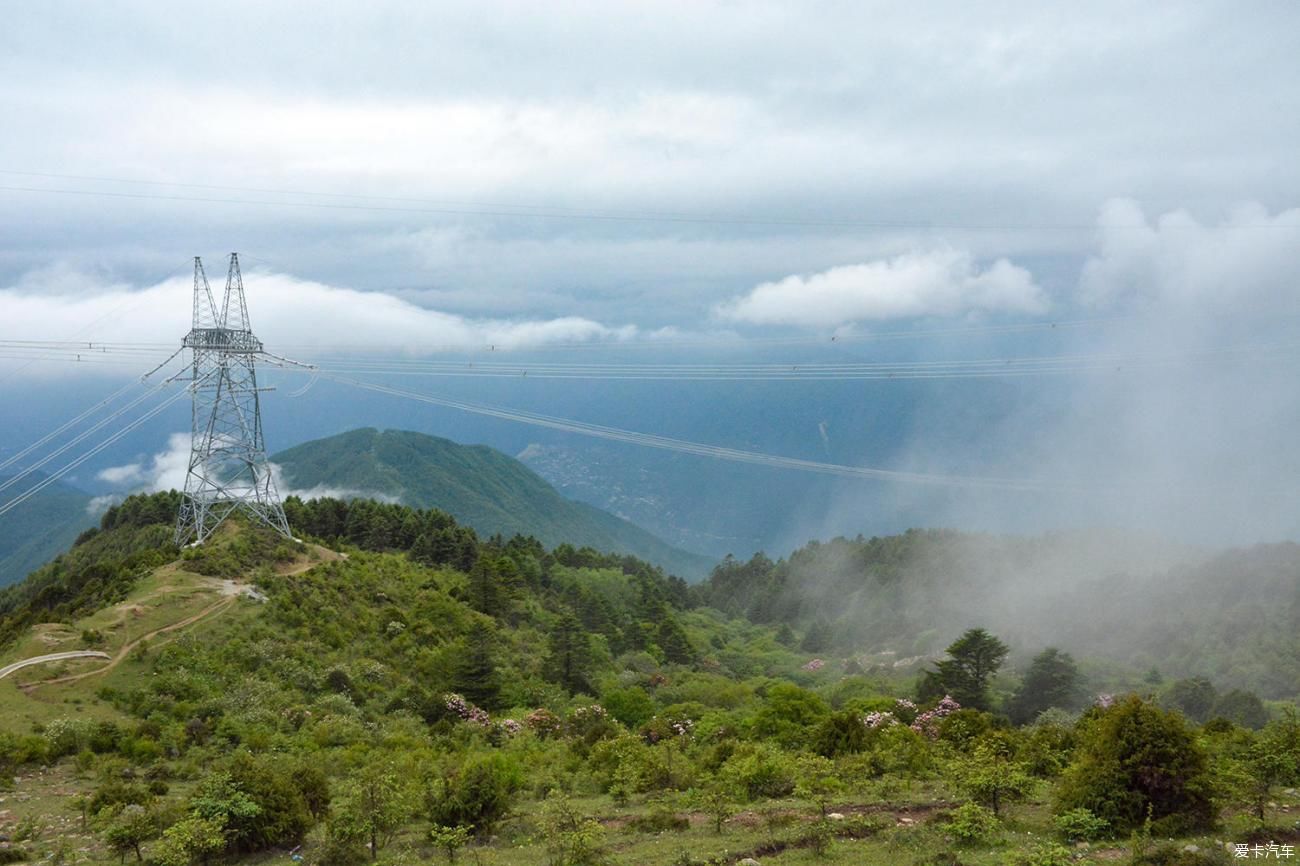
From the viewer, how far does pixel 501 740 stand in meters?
33.4

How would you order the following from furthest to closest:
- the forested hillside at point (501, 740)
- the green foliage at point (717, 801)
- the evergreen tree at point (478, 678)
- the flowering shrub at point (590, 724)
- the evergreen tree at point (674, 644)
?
the evergreen tree at point (674, 644) → the evergreen tree at point (478, 678) → the flowering shrub at point (590, 724) → the green foliage at point (717, 801) → the forested hillside at point (501, 740)

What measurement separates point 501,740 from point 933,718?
56.8 feet

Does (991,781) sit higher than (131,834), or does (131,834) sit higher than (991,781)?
(991,781)

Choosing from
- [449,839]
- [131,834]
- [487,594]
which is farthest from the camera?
[487,594]

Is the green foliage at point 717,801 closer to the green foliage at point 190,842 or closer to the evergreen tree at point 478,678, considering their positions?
the green foliage at point 190,842

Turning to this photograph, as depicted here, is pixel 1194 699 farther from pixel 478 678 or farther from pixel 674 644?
pixel 478 678

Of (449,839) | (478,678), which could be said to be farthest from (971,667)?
(449,839)

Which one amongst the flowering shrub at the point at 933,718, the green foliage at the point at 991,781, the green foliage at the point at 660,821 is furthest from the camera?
the flowering shrub at the point at 933,718

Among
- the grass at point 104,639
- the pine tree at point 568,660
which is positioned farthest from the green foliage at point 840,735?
the grass at point 104,639

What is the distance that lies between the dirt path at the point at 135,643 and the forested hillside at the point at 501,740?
3.9 inches

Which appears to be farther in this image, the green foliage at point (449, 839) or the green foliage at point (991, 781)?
the green foliage at point (991, 781)

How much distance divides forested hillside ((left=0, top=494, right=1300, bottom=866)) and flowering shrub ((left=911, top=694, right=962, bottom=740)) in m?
0.32

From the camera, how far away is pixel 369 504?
74.0 m

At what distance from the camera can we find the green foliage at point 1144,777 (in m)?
16.3
